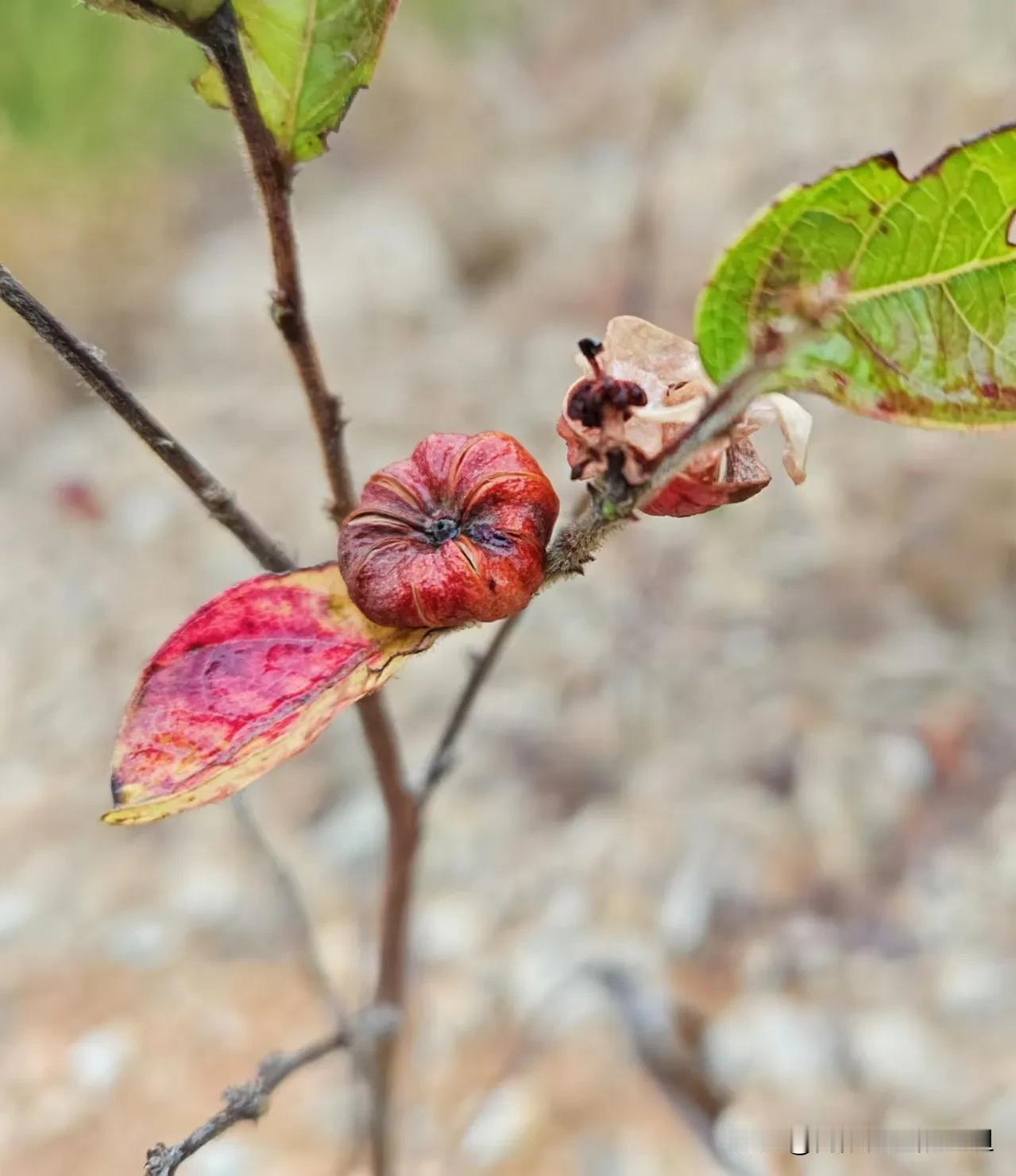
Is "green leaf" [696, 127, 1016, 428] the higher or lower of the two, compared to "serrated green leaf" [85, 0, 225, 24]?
lower

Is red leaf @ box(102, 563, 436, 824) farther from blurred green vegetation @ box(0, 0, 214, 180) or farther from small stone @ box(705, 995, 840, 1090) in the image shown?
blurred green vegetation @ box(0, 0, 214, 180)

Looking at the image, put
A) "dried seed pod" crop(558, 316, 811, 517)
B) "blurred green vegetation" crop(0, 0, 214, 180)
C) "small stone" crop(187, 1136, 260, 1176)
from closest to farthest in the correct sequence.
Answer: "dried seed pod" crop(558, 316, 811, 517) < "small stone" crop(187, 1136, 260, 1176) < "blurred green vegetation" crop(0, 0, 214, 180)

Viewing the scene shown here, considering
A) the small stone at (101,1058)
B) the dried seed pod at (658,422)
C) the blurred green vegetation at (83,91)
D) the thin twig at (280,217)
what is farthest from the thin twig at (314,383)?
the blurred green vegetation at (83,91)

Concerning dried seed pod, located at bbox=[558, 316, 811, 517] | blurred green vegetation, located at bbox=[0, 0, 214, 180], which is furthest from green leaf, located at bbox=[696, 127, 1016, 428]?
blurred green vegetation, located at bbox=[0, 0, 214, 180]

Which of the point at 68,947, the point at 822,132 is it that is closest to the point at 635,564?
the point at 68,947

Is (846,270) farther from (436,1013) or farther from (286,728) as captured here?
(436,1013)

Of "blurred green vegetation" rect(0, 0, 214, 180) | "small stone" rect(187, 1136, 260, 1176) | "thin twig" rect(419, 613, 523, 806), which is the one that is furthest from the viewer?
"blurred green vegetation" rect(0, 0, 214, 180)

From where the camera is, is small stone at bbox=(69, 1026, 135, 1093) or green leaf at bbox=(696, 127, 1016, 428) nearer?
green leaf at bbox=(696, 127, 1016, 428)

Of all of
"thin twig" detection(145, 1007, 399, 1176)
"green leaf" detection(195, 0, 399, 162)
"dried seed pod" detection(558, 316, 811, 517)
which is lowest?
"thin twig" detection(145, 1007, 399, 1176)
